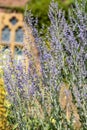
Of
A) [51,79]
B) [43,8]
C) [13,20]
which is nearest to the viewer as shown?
[51,79]

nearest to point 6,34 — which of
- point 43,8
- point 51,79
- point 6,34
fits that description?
point 6,34

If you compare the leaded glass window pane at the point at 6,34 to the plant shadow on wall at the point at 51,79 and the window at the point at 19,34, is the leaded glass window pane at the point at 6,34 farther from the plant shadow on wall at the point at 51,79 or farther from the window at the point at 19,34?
the plant shadow on wall at the point at 51,79

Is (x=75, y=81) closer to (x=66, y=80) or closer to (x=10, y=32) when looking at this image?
(x=66, y=80)

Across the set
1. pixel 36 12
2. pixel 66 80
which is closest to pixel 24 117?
pixel 66 80

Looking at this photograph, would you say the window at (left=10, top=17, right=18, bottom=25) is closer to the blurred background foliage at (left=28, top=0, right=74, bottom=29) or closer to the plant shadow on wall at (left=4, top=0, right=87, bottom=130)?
the blurred background foliage at (left=28, top=0, right=74, bottom=29)

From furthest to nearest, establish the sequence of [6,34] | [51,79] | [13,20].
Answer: [6,34], [13,20], [51,79]

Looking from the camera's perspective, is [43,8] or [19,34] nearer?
[43,8]

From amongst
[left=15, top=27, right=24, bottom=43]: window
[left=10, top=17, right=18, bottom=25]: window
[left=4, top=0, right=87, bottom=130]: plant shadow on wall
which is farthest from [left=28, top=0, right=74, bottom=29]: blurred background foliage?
[left=4, top=0, right=87, bottom=130]: plant shadow on wall

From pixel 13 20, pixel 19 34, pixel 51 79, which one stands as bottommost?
pixel 51 79

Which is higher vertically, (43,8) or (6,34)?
(43,8)

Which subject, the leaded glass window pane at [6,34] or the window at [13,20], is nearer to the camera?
the window at [13,20]

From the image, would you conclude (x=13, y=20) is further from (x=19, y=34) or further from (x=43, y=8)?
(x=43, y=8)

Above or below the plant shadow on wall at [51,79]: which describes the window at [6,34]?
above

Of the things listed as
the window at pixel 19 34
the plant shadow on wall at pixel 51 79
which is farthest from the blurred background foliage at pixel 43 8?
the plant shadow on wall at pixel 51 79
